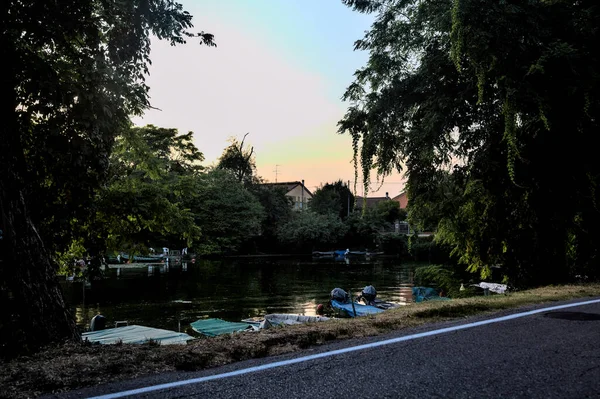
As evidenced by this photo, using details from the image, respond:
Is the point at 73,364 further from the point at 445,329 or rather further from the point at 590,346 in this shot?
the point at 590,346

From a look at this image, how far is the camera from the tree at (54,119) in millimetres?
6266

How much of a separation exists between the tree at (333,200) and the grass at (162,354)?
6843 centimetres

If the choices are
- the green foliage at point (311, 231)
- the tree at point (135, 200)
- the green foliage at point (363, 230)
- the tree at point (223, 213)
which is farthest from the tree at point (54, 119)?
Result: the green foliage at point (363, 230)

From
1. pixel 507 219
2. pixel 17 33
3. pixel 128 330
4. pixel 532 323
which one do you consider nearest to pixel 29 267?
pixel 17 33

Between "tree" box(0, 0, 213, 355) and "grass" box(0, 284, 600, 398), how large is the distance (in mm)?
898

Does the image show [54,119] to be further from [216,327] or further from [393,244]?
[393,244]

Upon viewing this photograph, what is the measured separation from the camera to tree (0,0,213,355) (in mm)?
6266

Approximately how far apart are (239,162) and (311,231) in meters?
15.5

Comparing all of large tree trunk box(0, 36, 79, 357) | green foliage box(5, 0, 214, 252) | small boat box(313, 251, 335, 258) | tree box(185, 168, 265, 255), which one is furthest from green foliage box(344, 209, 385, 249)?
large tree trunk box(0, 36, 79, 357)

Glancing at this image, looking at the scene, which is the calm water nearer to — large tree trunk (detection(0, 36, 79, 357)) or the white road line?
large tree trunk (detection(0, 36, 79, 357))

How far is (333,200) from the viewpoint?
262ft

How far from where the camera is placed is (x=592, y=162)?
1130 cm

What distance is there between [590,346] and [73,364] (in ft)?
18.3

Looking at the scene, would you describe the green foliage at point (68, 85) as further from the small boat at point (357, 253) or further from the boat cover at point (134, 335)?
the small boat at point (357, 253)
